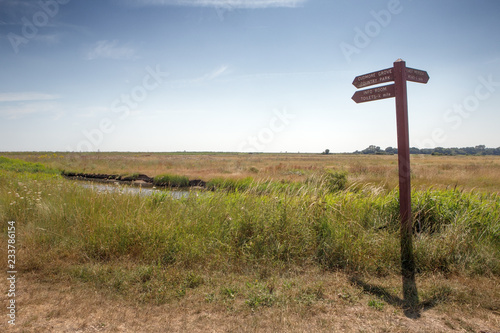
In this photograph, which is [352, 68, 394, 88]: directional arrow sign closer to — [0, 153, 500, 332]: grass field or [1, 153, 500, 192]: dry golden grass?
[0, 153, 500, 332]: grass field

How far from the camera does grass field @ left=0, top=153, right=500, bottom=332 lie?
115 inches

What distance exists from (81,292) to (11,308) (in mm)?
619

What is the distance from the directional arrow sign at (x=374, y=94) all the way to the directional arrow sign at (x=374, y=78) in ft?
0.31

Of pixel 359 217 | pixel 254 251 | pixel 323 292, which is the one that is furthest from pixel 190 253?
pixel 359 217

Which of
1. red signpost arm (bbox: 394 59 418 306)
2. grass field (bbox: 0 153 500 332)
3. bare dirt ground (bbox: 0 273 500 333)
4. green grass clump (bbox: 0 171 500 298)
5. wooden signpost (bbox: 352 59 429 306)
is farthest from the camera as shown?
red signpost arm (bbox: 394 59 418 306)

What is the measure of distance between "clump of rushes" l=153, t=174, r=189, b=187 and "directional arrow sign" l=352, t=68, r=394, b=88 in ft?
66.0

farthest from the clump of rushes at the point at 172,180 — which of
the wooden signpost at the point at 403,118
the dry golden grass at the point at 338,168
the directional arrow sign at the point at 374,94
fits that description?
the wooden signpost at the point at 403,118

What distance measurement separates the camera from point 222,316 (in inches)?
116

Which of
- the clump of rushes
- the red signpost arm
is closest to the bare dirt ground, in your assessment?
the red signpost arm

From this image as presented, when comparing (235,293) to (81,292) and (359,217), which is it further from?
(359,217)

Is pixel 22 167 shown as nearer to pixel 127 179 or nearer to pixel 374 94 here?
pixel 127 179

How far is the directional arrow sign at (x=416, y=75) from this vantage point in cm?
456

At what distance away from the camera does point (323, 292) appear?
3398 mm

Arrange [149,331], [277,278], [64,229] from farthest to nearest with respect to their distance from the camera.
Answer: [64,229] < [277,278] < [149,331]
